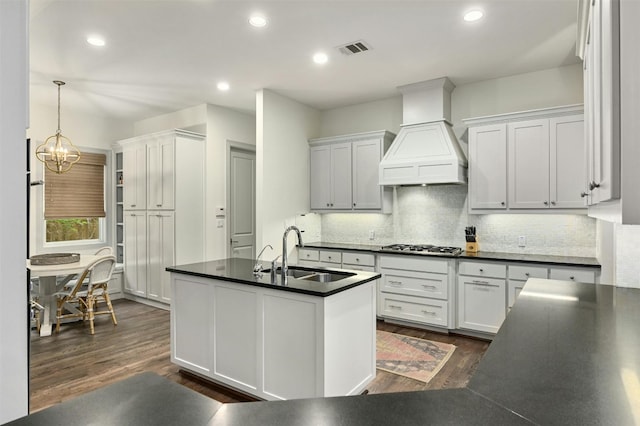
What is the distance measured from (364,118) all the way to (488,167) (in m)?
2.02

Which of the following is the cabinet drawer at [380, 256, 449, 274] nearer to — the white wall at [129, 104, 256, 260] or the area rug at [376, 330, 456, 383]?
the area rug at [376, 330, 456, 383]

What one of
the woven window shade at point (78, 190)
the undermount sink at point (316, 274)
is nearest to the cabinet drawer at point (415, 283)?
the undermount sink at point (316, 274)

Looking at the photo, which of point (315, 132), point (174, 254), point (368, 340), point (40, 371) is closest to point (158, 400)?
point (368, 340)

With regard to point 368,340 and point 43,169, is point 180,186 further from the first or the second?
point 368,340

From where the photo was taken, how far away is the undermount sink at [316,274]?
2.91 metres

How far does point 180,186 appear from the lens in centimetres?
521

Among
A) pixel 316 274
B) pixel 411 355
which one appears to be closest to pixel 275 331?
pixel 316 274

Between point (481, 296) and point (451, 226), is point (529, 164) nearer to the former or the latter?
point (451, 226)

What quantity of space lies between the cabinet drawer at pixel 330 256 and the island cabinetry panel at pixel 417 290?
63 centimetres

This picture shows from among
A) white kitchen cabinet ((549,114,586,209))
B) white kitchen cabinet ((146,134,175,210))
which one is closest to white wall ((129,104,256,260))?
white kitchen cabinet ((146,134,175,210))

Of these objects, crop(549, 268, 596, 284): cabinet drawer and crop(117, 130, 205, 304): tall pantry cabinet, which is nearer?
crop(549, 268, 596, 284): cabinet drawer

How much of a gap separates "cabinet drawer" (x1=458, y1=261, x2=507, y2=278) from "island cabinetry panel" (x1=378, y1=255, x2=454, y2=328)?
13 centimetres

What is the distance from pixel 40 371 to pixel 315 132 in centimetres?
445

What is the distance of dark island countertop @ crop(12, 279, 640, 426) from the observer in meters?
0.74
